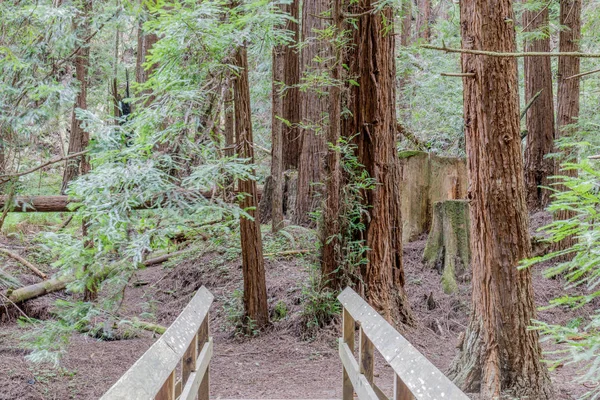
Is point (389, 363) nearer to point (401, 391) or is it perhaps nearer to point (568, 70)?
point (401, 391)

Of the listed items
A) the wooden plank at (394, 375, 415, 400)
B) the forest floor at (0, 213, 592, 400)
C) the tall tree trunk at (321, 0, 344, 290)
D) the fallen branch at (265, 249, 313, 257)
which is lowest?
the forest floor at (0, 213, 592, 400)

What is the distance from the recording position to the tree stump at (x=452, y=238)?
9.37m

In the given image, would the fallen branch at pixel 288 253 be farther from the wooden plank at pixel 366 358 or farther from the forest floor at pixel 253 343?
the wooden plank at pixel 366 358

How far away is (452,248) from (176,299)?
5.28 meters

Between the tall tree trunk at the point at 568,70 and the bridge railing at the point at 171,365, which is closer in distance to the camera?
the bridge railing at the point at 171,365

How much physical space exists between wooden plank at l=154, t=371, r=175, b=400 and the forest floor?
3.40m

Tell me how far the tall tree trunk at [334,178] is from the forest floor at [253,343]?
89cm

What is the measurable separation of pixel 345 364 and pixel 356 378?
25.7 inches

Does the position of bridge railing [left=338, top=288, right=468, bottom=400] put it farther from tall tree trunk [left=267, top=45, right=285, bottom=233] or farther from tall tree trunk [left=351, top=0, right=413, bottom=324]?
tall tree trunk [left=267, top=45, right=285, bottom=233]

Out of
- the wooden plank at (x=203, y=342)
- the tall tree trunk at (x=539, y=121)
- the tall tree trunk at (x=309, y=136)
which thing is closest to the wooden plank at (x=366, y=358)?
the wooden plank at (x=203, y=342)

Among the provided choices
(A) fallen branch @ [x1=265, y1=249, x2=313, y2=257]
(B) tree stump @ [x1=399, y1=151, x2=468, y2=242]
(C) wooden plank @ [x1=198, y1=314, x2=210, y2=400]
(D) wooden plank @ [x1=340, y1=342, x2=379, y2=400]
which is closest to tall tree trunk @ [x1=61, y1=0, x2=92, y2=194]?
(A) fallen branch @ [x1=265, y1=249, x2=313, y2=257]

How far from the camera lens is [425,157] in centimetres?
1120

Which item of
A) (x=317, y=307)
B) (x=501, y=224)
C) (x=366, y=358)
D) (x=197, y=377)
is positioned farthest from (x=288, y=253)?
(x=197, y=377)

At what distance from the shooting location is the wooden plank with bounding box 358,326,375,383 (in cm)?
373
